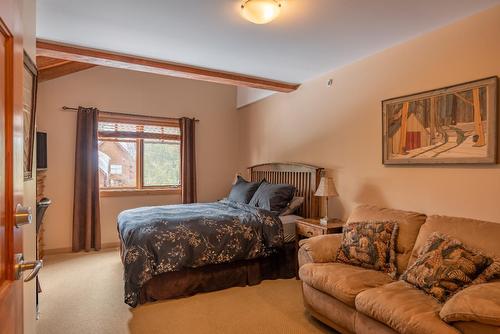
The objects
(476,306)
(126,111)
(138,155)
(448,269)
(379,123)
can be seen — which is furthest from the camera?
(138,155)

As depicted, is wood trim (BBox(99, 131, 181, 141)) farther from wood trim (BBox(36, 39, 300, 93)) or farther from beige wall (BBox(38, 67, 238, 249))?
wood trim (BBox(36, 39, 300, 93))

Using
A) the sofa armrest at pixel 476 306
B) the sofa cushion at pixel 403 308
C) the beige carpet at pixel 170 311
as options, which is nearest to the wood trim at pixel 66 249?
the beige carpet at pixel 170 311

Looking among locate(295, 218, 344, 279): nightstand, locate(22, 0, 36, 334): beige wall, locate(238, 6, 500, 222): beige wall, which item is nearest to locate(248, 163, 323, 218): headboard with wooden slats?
locate(238, 6, 500, 222): beige wall

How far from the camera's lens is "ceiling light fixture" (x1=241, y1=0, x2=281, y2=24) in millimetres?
2098

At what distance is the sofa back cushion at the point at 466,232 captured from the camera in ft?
6.39

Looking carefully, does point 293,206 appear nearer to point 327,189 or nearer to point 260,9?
point 327,189

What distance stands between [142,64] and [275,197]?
2105 millimetres

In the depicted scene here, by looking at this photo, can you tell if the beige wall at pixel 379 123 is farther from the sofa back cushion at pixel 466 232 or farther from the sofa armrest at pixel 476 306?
the sofa armrest at pixel 476 306

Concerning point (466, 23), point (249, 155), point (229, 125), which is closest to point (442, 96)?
point (466, 23)

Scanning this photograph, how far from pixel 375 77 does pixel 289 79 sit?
1236 millimetres

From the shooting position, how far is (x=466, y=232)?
6.82ft

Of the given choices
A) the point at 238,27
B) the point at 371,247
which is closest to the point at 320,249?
the point at 371,247

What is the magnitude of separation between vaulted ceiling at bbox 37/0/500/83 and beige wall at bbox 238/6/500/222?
0.17 meters

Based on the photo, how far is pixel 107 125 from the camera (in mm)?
4762
